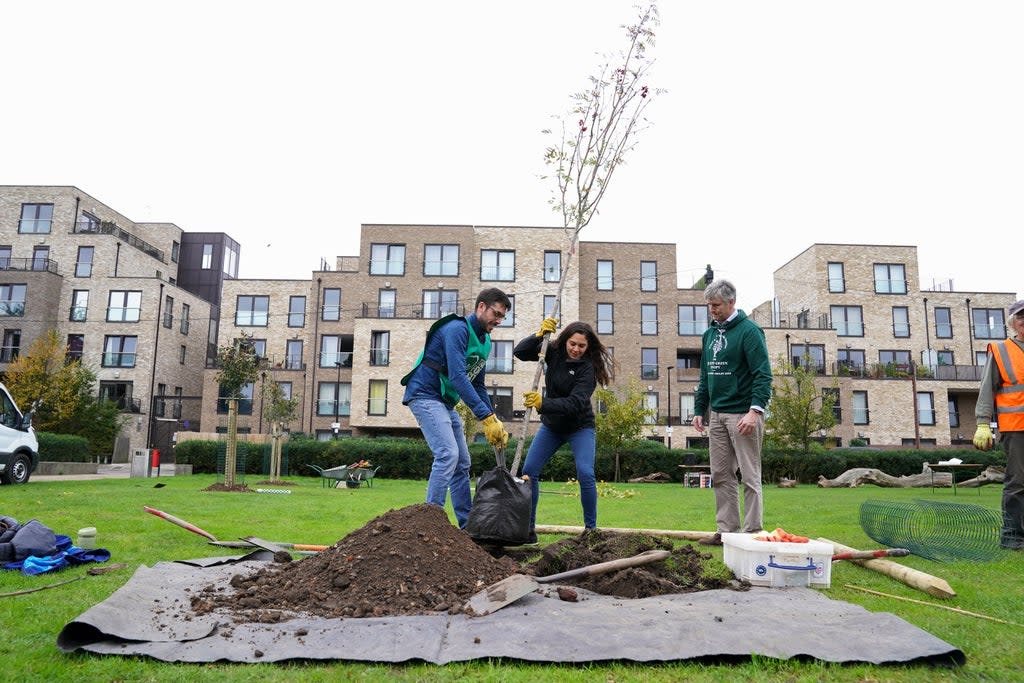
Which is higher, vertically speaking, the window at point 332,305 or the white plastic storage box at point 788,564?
the window at point 332,305

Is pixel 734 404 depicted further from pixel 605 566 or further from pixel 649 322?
pixel 649 322

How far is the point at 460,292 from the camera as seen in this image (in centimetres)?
4216

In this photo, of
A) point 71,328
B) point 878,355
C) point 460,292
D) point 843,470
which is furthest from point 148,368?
point 878,355

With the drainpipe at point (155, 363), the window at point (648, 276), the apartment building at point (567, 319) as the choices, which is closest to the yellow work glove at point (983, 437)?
the apartment building at point (567, 319)

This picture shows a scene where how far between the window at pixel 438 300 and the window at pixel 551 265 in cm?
552

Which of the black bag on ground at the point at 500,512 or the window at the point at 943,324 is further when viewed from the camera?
the window at the point at 943,324

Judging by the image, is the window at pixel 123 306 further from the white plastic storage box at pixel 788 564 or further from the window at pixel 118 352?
the white plastic storage box at pixel 788 564

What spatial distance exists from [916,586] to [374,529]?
11.6ft

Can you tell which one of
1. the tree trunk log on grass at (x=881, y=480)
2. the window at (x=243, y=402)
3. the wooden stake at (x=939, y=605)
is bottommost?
the tree trunk log on grass at (x=881, y=480)

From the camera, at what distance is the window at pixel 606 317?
43938 millimetres

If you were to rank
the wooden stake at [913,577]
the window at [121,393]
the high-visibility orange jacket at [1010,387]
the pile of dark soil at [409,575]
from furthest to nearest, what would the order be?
the window at [121,393] → the high-visibility orange jacket at [1010,387] → the wooden stake at [913,577] → the pile of dark soil at [409,575]

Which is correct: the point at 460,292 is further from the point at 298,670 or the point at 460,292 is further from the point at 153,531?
the point at 298,670

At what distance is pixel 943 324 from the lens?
4969 cm

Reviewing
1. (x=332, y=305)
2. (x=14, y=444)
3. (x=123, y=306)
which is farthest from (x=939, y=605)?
(x=123, y=306)
